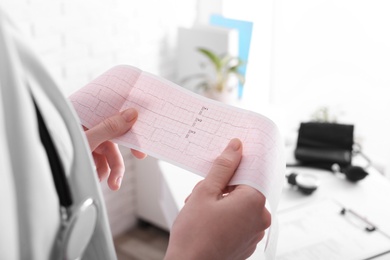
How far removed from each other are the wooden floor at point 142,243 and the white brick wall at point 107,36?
0.06m

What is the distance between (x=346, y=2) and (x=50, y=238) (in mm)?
2260

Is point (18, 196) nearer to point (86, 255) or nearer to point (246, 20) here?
point (86, 255)

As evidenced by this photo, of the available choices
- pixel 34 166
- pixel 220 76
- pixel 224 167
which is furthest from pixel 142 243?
pixel 34 166

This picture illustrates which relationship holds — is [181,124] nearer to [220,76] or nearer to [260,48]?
[220,76]

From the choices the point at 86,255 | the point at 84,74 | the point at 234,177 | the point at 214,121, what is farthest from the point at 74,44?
the point at 86,255

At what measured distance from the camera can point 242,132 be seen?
0.86 m

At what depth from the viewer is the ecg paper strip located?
A: 0.82 m

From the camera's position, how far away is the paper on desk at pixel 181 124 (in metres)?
0.81

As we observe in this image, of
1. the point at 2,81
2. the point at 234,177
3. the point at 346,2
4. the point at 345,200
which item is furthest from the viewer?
the point at 346,2

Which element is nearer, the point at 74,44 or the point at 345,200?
the point at 345,200

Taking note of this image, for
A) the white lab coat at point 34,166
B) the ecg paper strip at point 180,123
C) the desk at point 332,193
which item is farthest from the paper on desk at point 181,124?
the desk at point 332,193

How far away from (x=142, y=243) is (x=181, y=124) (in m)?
1.74

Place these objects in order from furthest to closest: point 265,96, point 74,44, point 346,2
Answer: point 265,96 → point 346,2 → point 74,44

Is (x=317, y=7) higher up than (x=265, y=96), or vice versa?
(x=317, y=7)
